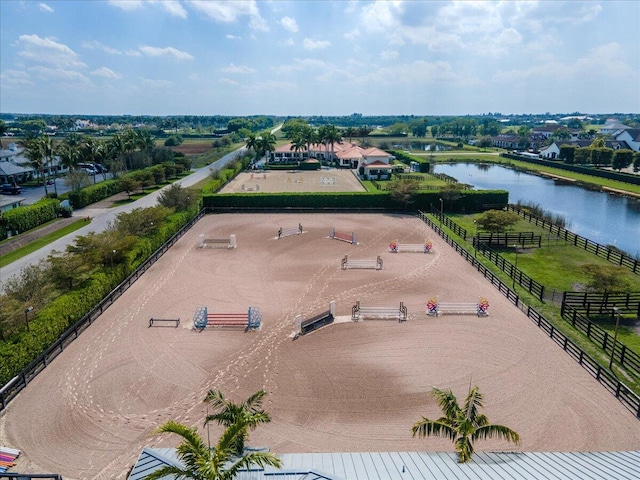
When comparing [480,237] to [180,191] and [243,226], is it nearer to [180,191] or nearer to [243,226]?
[243,226]

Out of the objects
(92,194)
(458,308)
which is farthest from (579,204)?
(92,194)

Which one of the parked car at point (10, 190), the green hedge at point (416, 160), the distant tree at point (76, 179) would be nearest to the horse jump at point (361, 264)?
the distant tree at point (76, 179)

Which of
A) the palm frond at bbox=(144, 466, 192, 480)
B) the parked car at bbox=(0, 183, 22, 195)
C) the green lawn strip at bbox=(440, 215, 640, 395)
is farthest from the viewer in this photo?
the parked car at bbox=(0, 183, 22, 195)

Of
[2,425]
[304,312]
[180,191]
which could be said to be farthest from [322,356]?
[180,191]

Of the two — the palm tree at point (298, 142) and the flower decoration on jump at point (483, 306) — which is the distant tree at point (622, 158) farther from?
the flower decoration on jump at point (483, 306)

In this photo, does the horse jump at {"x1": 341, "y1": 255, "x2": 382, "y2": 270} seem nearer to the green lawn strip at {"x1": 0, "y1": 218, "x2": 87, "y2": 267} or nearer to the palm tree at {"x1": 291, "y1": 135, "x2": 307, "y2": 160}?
the green lawn strip at {"x1": 0, "y1": 218, "x2": 87, "y2": 267}

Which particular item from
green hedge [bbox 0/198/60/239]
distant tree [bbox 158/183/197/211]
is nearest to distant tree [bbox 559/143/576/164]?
distant tree [bbox 158/183/197/211]
